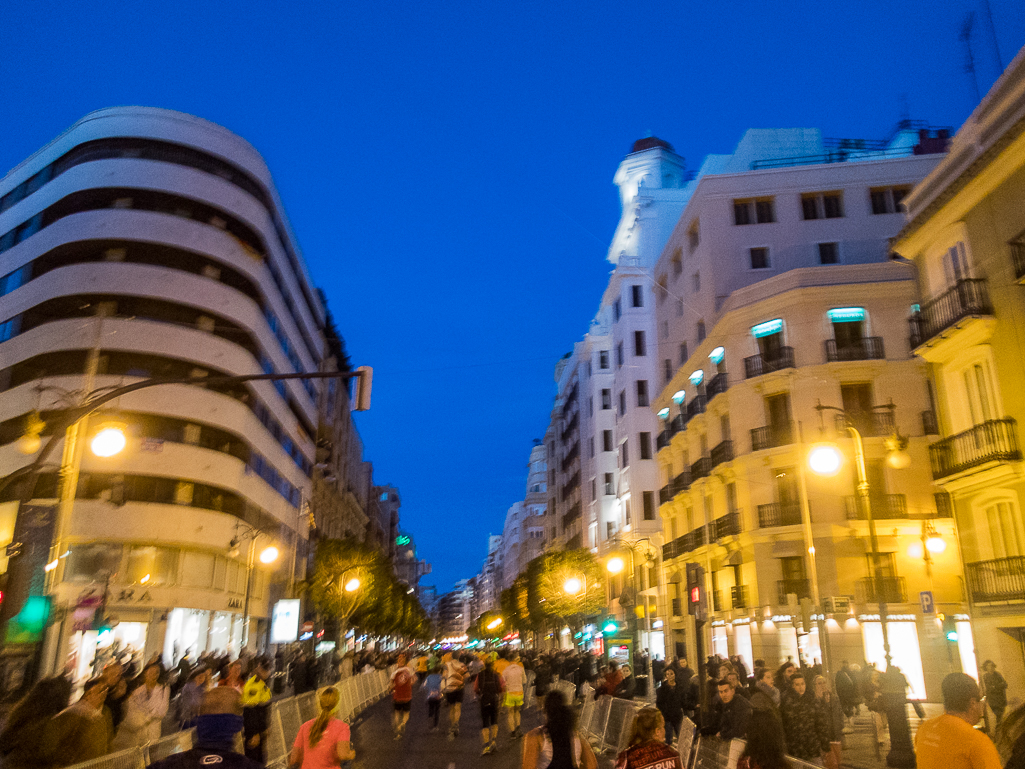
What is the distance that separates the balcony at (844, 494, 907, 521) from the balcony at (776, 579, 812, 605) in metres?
3.00

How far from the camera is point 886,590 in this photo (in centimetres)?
3180

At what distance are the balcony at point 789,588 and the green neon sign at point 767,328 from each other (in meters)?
10.1

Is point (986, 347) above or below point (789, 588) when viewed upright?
above

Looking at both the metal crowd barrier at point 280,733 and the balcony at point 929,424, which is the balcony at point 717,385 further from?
the metal crowd barrier at point 280,733

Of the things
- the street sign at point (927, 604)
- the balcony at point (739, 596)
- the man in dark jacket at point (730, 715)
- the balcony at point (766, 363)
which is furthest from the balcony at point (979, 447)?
the man in dark jacket at point (730, 715)

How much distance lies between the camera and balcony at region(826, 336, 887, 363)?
34469 millimetres

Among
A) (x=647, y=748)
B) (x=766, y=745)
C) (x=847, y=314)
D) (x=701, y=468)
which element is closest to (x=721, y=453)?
(x=701, y=468)

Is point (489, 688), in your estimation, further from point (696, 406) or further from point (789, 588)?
point (696, 406)

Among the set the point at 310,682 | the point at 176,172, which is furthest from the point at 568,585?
the point at 176,172

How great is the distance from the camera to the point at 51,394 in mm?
38594

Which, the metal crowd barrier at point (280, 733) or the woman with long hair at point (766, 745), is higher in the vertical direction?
the woman with long hair at point (766, 745)

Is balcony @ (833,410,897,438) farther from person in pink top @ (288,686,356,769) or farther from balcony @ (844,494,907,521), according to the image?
person in pink top @ (288,686,356,769)

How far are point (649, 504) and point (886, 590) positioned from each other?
2284 cm

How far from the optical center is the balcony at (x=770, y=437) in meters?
34.7
